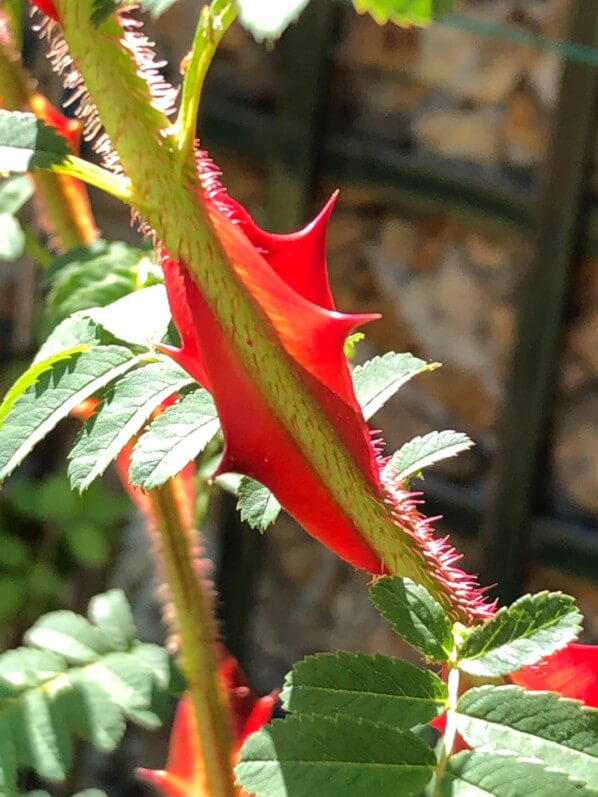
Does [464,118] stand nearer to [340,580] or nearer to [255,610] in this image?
[340,580]

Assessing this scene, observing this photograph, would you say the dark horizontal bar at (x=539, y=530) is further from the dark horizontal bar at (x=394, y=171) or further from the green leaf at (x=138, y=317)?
the green leaf at (x=138, y=317)

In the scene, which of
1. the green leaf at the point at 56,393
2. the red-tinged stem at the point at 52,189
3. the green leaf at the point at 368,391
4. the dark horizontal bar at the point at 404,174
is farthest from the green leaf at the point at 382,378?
the dark horizontal bar at the point at 404,174

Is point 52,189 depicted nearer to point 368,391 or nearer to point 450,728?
point 368,391

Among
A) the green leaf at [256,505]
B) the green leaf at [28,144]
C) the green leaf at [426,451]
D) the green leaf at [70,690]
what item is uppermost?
the green leaf at [28,144]

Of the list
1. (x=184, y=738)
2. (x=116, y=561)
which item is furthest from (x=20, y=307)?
(x=184, y=738)

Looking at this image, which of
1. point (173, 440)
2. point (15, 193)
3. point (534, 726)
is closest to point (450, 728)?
point (534, 726)

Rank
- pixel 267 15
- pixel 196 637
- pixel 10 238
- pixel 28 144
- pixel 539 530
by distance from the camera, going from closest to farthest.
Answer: pixel 267 15 → pixel 28 144 → pixel 196 637 → pixel 10 238 → pixel 539 530
